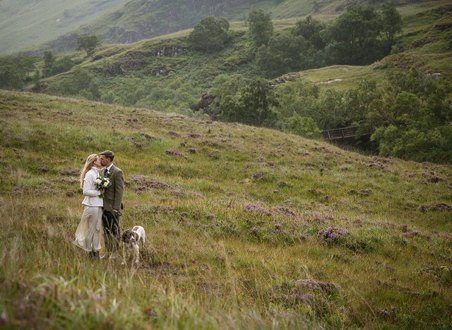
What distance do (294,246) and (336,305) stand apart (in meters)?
3.22

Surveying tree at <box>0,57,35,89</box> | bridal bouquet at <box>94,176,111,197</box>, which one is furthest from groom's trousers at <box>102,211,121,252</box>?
tree at <box>0,57,35,89</box>

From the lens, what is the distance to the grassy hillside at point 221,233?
7.02 feet

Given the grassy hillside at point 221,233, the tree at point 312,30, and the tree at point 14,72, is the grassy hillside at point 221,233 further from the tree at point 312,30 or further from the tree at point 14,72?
the tree at point 312,30

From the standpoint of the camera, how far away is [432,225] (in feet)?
39.2

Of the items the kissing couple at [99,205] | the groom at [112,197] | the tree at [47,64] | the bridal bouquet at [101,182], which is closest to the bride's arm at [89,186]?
the kissing couple at [99,205]

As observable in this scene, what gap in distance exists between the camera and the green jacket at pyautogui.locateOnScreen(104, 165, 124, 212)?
646 cm

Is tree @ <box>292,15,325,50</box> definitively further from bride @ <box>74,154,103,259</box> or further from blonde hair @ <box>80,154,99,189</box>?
bride @ <box>74,154,103,259</box>

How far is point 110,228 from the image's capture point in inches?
256

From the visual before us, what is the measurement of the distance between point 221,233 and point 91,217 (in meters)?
3.88

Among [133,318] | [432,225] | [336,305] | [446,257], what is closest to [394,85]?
[432,225]

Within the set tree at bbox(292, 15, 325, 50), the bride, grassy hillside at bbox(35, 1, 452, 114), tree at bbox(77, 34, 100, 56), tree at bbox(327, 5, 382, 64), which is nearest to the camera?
the bride

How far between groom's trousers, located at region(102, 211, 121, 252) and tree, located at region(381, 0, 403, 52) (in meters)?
102

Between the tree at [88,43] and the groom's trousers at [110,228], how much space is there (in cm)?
14060

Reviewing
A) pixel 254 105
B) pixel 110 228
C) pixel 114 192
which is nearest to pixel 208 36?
pixel 254 105
